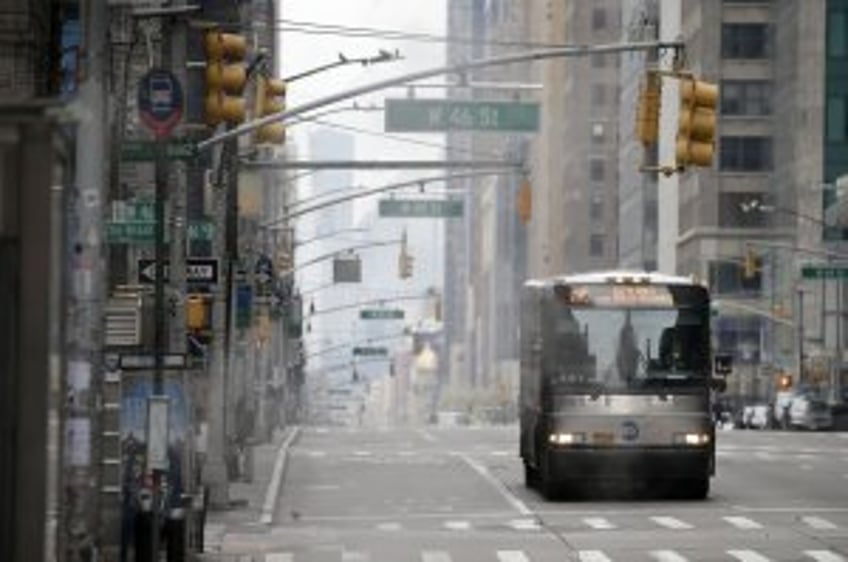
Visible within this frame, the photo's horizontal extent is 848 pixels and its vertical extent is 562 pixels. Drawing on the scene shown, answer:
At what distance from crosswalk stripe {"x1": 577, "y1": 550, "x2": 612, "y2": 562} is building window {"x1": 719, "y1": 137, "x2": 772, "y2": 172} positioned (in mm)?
101548

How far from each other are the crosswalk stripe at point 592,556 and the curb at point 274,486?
6.00 metres

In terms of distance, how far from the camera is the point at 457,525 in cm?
2728

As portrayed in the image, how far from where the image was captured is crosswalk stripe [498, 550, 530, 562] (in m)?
22.3

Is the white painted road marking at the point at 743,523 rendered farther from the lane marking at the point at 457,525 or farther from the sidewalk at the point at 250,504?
the sidewalk at the point at 250,504

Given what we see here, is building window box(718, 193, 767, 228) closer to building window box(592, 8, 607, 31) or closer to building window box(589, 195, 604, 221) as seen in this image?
building window box(592, 8, 607, 31)

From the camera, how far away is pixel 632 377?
2941 cm

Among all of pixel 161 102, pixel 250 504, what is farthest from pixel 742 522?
pixel 161 102

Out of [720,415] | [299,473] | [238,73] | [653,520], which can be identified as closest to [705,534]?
[653,520]

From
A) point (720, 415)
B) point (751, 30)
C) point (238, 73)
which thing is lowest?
point (720, 415)

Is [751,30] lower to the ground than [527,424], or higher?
higher

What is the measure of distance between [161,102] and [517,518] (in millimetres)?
11094

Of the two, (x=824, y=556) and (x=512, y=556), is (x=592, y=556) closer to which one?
(x=512, y=556)

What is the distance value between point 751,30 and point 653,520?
98.0 meters

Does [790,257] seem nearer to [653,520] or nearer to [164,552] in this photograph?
[653,520]
